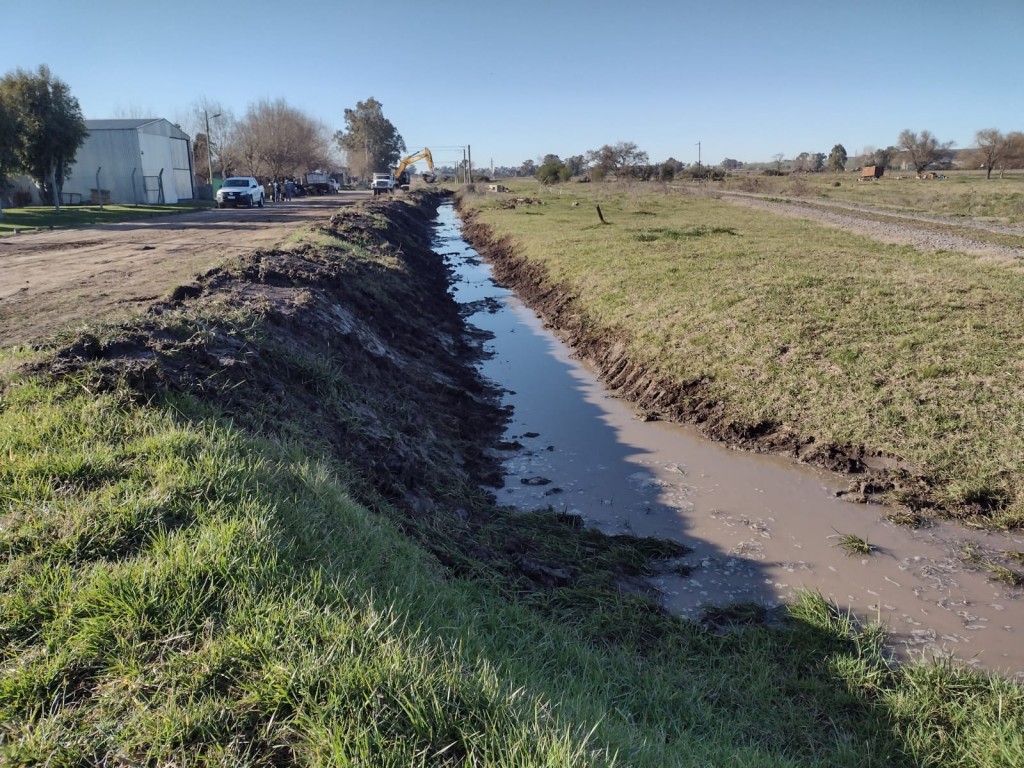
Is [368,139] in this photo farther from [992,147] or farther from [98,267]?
[98,267]

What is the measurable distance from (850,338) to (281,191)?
50.7m

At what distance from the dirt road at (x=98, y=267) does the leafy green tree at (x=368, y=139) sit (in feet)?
326

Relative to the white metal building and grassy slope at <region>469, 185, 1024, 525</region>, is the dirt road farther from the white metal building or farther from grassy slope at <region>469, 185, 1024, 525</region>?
Answer: the white metal building

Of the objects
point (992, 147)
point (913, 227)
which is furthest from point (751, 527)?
point (992, 147)

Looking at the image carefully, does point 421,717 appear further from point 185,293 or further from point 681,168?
point 681,168

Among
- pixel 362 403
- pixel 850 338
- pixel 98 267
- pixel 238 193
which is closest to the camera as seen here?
pixel 362 403

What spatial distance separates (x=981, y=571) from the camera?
5801mm

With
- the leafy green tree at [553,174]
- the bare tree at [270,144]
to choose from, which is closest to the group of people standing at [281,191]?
the bare tree at [270,144]

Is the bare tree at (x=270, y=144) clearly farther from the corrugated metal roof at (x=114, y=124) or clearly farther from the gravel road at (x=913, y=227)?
the gravel road at (x=913, y=227)

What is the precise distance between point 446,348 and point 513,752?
472 inches

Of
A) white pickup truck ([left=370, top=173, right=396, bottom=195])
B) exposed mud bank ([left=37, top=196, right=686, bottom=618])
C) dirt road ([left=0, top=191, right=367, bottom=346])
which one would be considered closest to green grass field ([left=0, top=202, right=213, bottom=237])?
dirt road ([left=0, top=191, right=367, bottom=346])

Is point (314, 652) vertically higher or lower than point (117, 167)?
lower

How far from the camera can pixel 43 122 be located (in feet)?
102

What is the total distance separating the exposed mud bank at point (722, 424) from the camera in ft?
23.4
